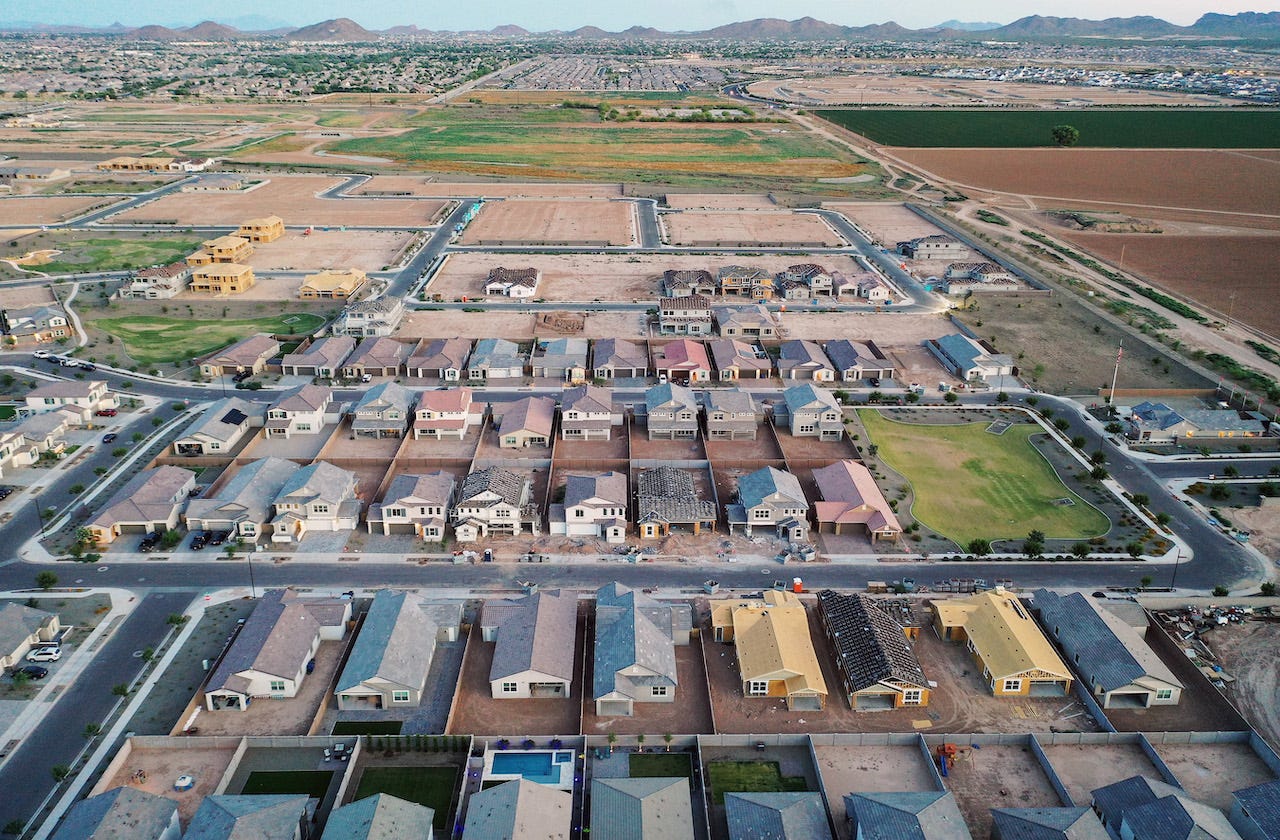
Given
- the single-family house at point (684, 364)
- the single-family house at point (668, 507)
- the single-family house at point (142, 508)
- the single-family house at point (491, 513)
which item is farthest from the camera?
the single-family house at point (684, 364)

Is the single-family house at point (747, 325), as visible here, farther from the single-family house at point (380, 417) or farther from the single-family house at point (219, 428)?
the single-family house at point (219, 428)

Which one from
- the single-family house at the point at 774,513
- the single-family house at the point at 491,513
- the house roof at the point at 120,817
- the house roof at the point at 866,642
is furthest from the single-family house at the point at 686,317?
the house roof at the point at 120,817

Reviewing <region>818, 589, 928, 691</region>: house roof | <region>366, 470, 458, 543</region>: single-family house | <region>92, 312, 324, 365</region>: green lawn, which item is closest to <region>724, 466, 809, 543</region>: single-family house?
<region>818, 589, 928, 691</region>: house roof


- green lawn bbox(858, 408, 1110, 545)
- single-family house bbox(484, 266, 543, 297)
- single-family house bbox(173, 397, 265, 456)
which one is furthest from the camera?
single-family house bbox(484, 266, 543, 297)

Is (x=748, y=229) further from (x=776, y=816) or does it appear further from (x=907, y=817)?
(x=907, y=817)

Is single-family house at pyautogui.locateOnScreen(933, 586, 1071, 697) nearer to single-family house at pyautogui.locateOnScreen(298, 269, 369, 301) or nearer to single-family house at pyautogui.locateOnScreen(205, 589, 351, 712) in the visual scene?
single-family house at pyautogui.locateOnScreen(205, 589, 351, 712)

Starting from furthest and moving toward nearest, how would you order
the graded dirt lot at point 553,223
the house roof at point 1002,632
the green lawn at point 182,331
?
the graded dirt lot at point 553,223 → the green lawn at point 182,331 → the house roof at point 1002,632

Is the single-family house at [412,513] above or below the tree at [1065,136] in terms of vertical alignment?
below
